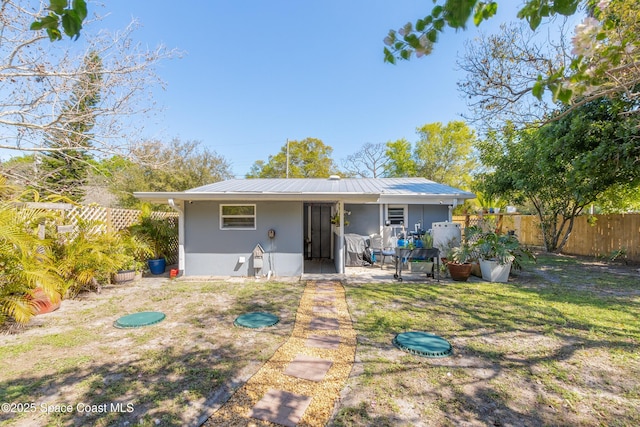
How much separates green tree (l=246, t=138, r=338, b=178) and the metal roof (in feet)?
56.1

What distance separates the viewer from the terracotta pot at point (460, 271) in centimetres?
699

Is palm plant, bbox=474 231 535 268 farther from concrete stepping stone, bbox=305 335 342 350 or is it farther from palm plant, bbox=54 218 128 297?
palm plant, bbox=54 218 128 297

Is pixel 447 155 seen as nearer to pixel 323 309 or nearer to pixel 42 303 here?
pixel 323 309

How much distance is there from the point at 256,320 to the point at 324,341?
1.25 metres

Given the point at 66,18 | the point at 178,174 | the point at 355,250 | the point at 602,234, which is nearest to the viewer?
the point at 66,18

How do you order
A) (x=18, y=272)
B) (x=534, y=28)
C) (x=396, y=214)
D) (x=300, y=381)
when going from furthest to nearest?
(x=396, y=214)
(x=18, y=272)
(x=300, y=381)
(x=534, y=28)

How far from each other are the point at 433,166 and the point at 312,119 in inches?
516

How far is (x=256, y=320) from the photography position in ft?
14.6

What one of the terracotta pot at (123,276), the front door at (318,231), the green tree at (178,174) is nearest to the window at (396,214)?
the front door at (318,231)

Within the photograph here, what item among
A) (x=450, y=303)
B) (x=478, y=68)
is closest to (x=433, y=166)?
(x=478, y=68)

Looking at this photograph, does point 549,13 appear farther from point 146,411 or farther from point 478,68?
point 478,68

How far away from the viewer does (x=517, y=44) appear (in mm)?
5809

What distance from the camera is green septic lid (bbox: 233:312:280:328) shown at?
4281 mm

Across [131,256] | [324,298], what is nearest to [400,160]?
[324,298]
